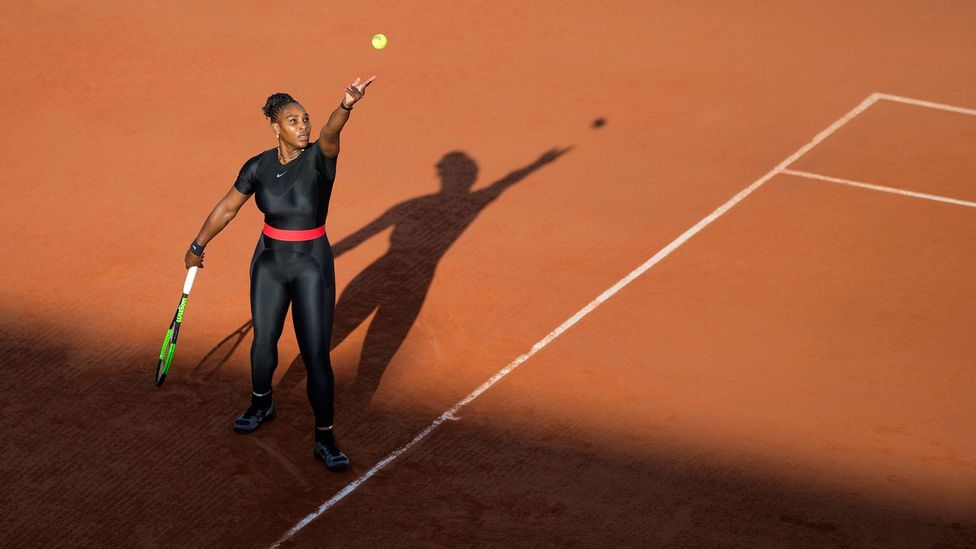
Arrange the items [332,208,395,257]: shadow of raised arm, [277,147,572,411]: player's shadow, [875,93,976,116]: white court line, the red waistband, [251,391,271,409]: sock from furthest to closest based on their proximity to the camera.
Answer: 1. [875,93,976,116]: white court line
2. [332,208,395,257]: shadow of raised arm
3. [277,147,572,411]: player's shadow
4. [251,391,271,409]: sock
5. the red waistband

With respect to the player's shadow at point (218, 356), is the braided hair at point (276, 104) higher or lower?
higher

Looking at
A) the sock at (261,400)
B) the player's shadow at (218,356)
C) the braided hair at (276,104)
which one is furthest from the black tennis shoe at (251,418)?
the braided hair at (276,104)

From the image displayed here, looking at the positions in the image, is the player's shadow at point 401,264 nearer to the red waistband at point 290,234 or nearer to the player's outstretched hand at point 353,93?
the red waistband at point 290,234

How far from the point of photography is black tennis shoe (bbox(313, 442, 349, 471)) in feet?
32.9

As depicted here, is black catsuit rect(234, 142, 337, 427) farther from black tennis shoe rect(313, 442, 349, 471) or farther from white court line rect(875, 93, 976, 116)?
white court line rect(875, 93, 976, 116)

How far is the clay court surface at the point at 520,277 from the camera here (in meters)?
9.84

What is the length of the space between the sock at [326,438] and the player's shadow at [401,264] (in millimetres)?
749

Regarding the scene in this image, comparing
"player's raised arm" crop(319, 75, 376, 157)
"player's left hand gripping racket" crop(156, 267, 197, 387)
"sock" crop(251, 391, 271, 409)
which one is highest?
"player's raised arm" crop(319, 75, 376, 157)

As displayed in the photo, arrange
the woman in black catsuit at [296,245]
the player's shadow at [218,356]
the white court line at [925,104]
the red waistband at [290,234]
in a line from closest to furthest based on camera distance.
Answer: the woman in black catsuit at [296,245] < the red waistband at [290,234] < the player's shadow at [218,356] < the white court line at [925,104]

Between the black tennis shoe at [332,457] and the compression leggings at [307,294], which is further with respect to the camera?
the black tennis shoe at [332,457]

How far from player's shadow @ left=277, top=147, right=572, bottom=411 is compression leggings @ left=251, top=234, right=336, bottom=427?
3.06 feet

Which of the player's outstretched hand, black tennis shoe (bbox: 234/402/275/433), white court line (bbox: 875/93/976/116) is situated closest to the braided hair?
the player's outstretched hand

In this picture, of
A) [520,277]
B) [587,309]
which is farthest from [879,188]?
[520,277]

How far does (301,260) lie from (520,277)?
10.8 ft
